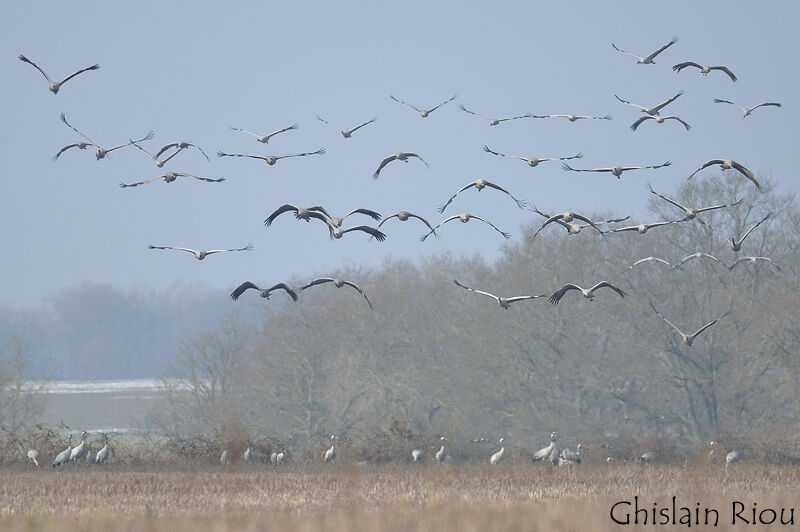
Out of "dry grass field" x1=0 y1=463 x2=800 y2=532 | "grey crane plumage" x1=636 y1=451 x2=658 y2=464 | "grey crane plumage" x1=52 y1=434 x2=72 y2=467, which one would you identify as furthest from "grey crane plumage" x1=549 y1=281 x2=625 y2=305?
"grey crane plumage" x1=52 y1=434 x2=72 y2=467

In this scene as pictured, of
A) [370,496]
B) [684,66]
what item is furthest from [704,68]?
[370,496]

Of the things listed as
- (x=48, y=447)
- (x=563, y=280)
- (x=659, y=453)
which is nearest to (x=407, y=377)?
(x=563, y=280)

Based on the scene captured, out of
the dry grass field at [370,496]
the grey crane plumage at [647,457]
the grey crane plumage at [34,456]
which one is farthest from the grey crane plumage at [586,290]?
the grey crane plumage at [34,456]

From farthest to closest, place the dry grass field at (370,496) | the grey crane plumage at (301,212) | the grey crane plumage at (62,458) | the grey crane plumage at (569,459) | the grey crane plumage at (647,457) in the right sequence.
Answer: the grey crane plumage at (647,457), the grey crane plumage at (569,459), the grey crane plumage at (62,458), the grey crane plumage at (301,212), the dry grass field at (370,496)

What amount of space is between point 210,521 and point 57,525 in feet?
5.22

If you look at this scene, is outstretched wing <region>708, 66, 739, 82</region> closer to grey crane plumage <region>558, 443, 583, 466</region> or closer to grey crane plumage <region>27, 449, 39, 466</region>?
grey crane plumage <region>558, 443, 583, 466</region>

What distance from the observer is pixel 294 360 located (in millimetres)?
42938

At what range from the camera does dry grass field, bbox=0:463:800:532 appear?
11.8m

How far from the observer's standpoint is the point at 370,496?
1606cm

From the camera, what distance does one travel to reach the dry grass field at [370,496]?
466 inches

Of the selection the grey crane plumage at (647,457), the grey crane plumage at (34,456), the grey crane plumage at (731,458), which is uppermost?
the grey crane plumage at (731,458)

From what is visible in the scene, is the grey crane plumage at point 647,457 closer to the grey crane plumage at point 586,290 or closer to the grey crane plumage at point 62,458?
the grey crane plumage at point 586,290

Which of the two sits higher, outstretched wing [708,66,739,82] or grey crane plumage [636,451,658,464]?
outstretched wing [708,66,739,82]

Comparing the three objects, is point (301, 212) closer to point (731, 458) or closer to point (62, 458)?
point (62, 458)
